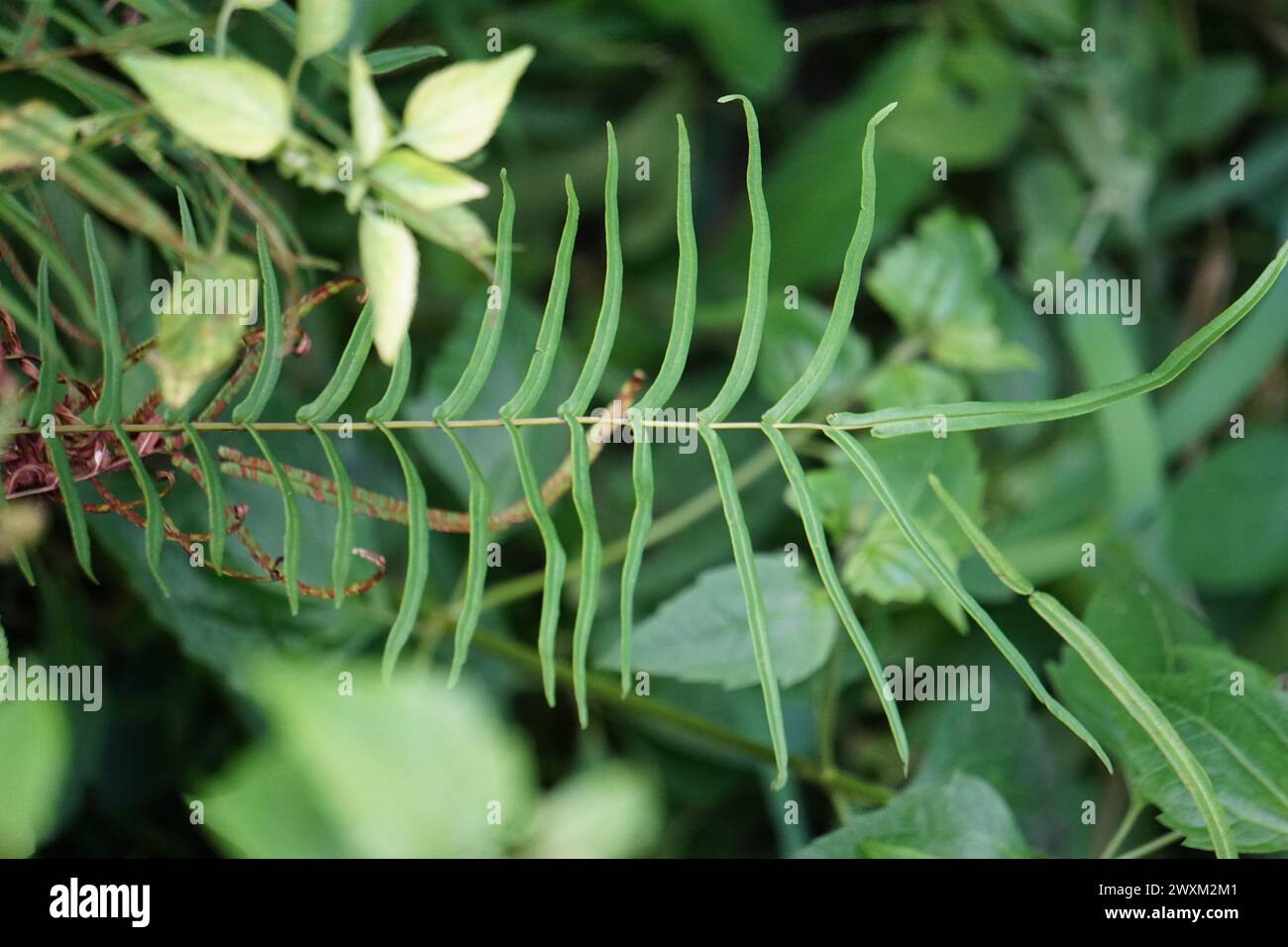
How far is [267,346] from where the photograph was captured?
287 mm

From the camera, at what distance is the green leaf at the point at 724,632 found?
0.40 meters

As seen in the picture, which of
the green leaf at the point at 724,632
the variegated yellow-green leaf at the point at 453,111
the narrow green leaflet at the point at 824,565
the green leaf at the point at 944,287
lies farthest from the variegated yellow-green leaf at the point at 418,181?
the green leaf at the point at 944,287

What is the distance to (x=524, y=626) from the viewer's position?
565 mm

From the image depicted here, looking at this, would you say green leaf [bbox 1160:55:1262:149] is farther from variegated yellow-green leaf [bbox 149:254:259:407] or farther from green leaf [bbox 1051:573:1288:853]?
variegated yellow-green leaf [bbox 149:254:259:407]

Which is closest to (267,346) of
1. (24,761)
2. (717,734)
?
(24,761)

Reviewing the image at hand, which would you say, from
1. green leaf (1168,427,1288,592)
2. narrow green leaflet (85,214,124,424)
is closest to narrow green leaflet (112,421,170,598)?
narrow green leaflet (85,214,124,424)

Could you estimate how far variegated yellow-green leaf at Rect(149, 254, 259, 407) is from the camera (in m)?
0.24

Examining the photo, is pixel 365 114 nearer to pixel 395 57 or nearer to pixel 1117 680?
pixel 395 57

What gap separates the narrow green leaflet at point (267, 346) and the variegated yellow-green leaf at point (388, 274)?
72 mm

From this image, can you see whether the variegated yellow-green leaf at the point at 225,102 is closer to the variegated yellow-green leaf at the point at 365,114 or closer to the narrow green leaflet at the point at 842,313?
the variegated yellow-green leaf at the point at 365,114

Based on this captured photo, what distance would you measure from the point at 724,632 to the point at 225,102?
0.27 meters

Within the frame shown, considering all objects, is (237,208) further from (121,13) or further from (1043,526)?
(1043,526)

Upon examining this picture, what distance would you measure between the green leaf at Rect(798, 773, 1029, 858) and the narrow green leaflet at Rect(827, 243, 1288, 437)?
0.56 ft

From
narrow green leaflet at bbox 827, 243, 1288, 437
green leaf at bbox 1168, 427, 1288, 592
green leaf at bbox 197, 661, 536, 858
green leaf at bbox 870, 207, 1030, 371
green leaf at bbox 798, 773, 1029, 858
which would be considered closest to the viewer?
green leaf at bbox 197, 661, 536, 858
